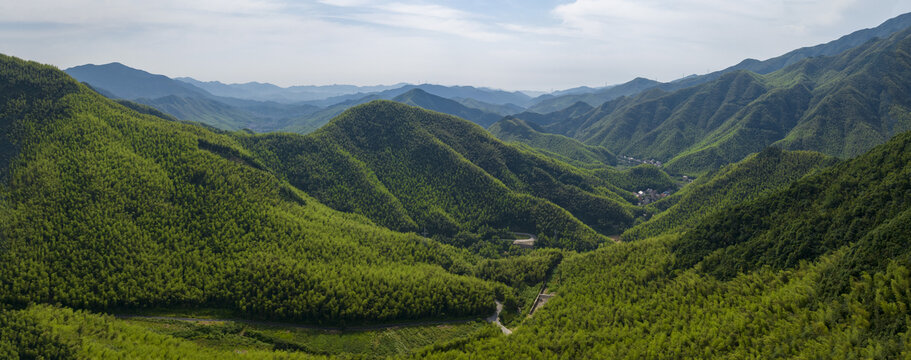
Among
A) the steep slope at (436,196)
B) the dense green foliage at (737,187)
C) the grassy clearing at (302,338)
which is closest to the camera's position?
the grassy clearing at (302,338)

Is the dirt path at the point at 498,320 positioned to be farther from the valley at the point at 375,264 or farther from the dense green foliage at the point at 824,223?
the dense green foliage at the point at 824,223

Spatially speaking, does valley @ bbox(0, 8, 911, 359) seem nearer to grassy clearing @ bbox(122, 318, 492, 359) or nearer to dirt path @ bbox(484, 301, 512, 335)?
grassy clearing @ bbox(122, 318, 492, 359)

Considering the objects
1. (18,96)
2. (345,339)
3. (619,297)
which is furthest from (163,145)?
(619,297)

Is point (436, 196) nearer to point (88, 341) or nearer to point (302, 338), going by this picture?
point (302, 338)

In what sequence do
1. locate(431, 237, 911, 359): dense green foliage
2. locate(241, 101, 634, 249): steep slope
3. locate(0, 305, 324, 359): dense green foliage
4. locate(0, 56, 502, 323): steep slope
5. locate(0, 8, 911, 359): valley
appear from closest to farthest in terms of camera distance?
locate(431, 237, 911, 359): dense green foliage, locate(0, 8, 911, 359): valley, locate(0, 305, 324, 359): dense green foliage, locate(0, 56, 502, 323): steep slope, locate(241, 101, 634, 249): steep slope

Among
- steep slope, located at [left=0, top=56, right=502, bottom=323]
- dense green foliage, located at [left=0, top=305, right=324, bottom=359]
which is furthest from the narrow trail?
dense green foliage, located at [left=0, top=305, right=324, bottom=359]

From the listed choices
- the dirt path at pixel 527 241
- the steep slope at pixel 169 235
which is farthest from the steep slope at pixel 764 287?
the dirt path at pixel 527 241

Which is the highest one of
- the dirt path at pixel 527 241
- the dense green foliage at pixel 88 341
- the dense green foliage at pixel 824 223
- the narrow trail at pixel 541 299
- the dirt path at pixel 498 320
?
the dense green foliage at pixel 824 223
